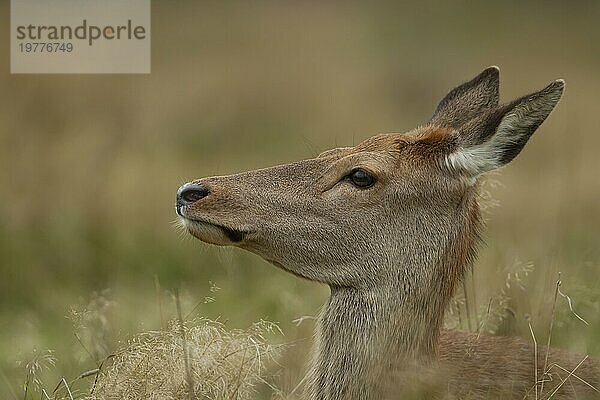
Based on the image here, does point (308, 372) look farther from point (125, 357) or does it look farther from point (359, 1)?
point (359, 1)

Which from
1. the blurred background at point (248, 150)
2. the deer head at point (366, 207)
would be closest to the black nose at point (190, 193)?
the deer head at point (366, 207)

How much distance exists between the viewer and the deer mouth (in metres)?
6.14

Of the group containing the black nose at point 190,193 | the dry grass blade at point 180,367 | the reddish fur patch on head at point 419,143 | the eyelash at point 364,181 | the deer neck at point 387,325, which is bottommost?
the dry grass blade at point 180,367

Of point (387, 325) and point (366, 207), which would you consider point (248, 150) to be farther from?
point (387, 325)

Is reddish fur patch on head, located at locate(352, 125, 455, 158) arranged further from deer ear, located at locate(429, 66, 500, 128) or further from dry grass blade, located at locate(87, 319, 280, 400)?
dry grass blade, located at locate(87, 319, 280, 400)

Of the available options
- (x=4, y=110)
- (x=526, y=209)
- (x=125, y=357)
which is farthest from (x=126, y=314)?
(x=4, y=110)

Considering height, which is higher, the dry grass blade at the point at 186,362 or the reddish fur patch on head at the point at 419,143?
the reddish fur patch on head at the point at 419,143

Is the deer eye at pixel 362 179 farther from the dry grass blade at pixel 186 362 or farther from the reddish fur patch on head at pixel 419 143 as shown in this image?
the dry grass blade at pixel 186 362

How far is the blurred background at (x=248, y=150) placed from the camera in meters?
8.73

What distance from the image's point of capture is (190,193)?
20.2 feet

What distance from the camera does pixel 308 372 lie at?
259 inches
